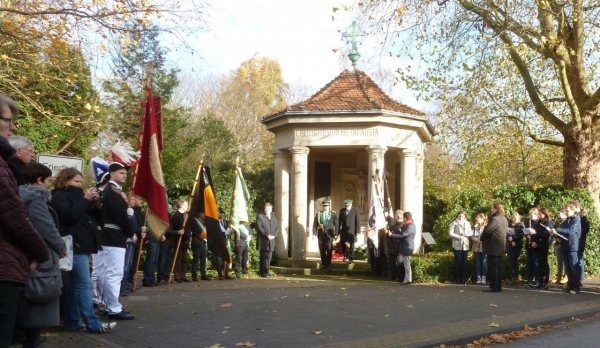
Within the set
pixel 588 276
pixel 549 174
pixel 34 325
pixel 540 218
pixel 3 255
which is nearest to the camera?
pixel 3 255

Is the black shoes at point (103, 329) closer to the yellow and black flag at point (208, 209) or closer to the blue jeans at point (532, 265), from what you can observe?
the yellow and black flag at point (208, 209)

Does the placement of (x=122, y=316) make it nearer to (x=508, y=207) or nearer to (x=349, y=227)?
(x=349, y=227)

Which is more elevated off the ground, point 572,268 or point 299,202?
point 299,202

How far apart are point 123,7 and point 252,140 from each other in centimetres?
3966

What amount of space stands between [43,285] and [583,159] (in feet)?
55.8

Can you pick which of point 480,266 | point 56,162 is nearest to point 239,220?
point 480,266

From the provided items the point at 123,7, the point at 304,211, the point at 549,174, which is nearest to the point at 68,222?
the point at 123,7

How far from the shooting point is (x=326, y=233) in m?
20.5

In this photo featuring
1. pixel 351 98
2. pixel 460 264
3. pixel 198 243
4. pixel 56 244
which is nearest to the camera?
pixel 56 244

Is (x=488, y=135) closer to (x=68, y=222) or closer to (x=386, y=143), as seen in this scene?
(x=386, y=143)

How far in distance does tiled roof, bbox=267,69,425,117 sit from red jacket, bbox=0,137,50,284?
17.5 meters

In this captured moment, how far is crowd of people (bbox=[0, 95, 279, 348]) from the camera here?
429 centimetres

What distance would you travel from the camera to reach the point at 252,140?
5156cm

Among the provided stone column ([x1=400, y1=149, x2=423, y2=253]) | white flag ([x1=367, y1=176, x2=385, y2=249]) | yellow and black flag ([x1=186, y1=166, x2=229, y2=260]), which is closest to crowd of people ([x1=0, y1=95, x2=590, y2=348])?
white flag ([x1=367, y1=176, x2=385, y2=249])
